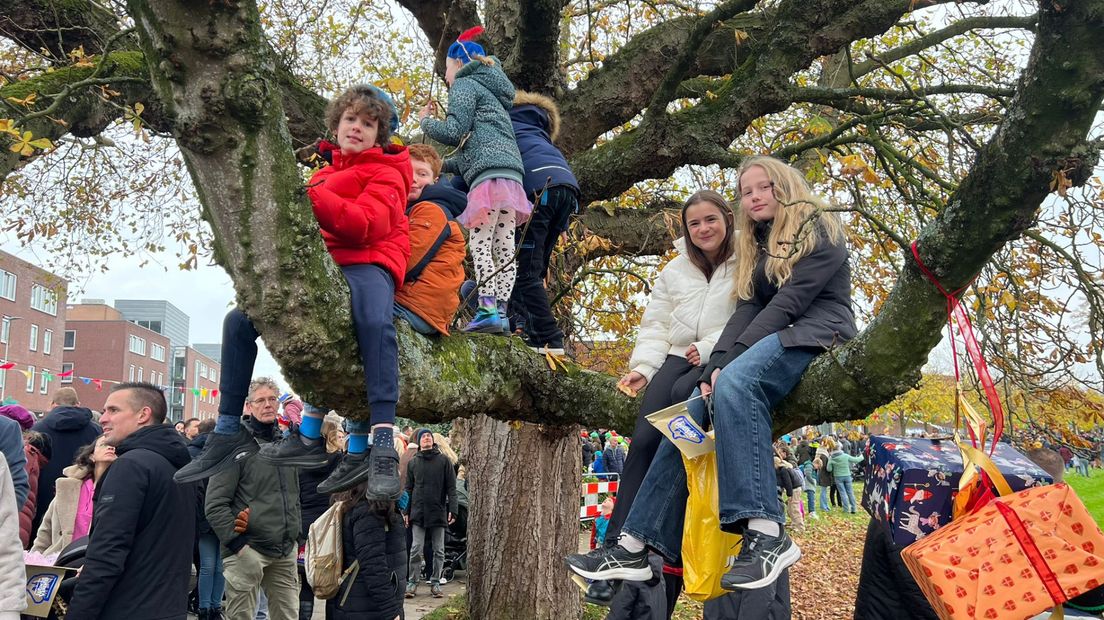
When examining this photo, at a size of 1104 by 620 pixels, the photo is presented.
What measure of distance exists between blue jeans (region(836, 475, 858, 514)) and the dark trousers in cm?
1822

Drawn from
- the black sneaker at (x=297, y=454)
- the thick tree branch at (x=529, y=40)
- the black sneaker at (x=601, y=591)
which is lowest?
the black sneaker at (x=601, y=591)

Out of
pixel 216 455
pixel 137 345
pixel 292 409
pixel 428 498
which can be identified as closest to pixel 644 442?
pixel 216 455

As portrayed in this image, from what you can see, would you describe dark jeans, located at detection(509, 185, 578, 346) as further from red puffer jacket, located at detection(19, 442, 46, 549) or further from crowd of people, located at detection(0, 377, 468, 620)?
red puffer jacket, located at detection(19, 442, 46, 549)

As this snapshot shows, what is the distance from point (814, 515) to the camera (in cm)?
1969

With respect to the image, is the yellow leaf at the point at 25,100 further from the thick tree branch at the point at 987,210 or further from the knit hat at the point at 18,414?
the thick tree branch at the point at 987,210

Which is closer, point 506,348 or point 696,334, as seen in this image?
point 696,334

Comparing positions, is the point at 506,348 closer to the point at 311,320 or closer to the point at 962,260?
the point at 311,320

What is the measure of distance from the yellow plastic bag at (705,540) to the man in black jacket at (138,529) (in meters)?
2.59

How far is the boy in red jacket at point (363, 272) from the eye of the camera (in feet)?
10.3

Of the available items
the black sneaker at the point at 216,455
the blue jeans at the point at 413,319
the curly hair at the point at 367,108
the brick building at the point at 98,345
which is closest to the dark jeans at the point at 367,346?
the black sneaker at the point at 216,455

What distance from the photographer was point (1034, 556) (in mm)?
2547

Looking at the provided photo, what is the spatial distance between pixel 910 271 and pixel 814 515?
1813 centimetres

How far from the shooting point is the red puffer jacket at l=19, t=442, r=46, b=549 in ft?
18.6

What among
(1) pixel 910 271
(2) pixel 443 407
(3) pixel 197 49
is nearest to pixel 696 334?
(1) pixel 910 271
